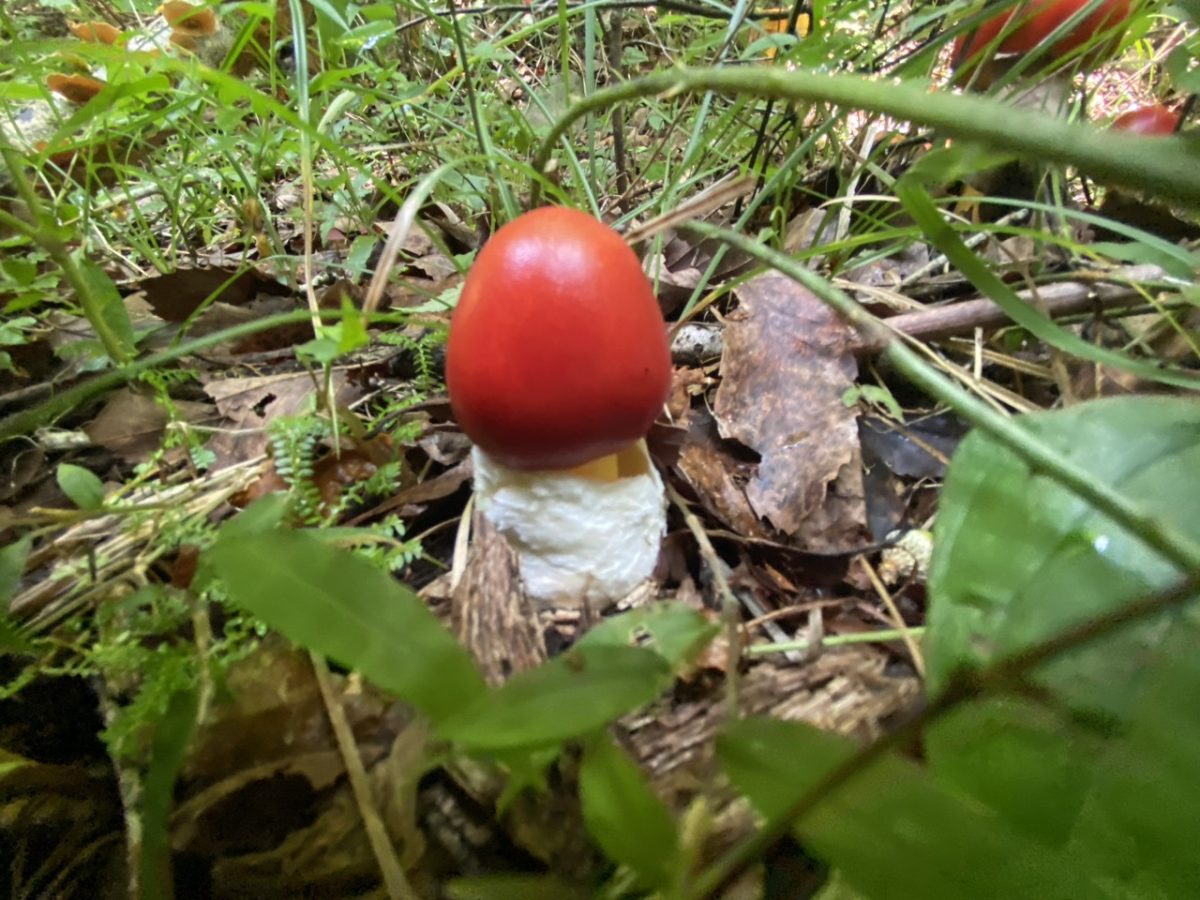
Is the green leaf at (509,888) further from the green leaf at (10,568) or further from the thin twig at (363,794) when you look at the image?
Result: the green leaf at (10,568)

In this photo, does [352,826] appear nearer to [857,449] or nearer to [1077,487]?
[1077,487]

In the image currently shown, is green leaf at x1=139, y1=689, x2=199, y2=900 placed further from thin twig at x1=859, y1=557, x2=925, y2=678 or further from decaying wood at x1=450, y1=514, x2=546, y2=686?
thin twig at x1=859, y1=557, x2=925, y2=678

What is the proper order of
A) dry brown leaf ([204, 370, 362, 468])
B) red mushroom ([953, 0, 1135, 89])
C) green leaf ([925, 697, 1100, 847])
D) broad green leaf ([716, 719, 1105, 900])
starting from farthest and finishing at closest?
red mushroom ([953, 0, 1135, 89]), dry brown leaf ([204, 370, 362, 468]), green leaf ([925, 697, 1100, 847]), broad green leaf ([716, 719, 1105, 900])

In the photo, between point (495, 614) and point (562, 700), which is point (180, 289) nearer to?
point (495, 614)

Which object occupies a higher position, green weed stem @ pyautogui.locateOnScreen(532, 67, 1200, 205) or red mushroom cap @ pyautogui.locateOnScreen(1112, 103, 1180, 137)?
green weed stem @ pyautogui.locateOnScreen(532, 67, 1200, 205)

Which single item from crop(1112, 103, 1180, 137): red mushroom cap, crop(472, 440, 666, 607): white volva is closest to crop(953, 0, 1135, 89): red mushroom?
crop(1112, 103, 1180, 137): red mushroom cap

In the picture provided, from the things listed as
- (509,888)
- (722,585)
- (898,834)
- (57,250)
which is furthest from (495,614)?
(57,250)

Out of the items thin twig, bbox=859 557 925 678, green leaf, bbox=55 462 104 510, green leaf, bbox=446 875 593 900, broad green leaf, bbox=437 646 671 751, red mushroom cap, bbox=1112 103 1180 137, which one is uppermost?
red mushroom cap, bbox=1112 103 1180 137
